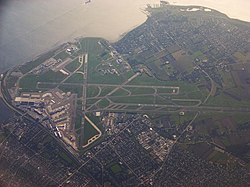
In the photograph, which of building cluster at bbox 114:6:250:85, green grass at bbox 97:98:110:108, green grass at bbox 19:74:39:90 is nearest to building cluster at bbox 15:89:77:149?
green grass at bbox 19:74:39:90

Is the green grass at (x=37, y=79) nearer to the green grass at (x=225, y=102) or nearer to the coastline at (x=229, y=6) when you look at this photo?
the green grass at (x=225, y=102)

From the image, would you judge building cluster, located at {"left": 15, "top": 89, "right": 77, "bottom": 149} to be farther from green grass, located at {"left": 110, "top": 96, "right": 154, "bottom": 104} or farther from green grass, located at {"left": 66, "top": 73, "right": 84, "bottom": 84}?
green grass, located at {"left": 110, "top": 96, "right": 154, "bottom": 104}

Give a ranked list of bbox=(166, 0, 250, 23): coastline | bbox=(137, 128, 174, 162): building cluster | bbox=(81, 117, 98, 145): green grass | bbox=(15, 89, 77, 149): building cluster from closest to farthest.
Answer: bbox=(137, 128, 174, 162): building cluster → bbox=(81, 117, 98, 145): green grass → bbox=(15, 89, 77, 149): building cluster → bbox=(166, 0, 250, 23): coastline

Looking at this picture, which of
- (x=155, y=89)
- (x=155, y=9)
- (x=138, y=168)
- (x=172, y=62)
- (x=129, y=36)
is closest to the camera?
(x=138, y=168)

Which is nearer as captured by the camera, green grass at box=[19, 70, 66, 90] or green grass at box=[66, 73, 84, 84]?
green grass at box=[19, 70, 66, 90]

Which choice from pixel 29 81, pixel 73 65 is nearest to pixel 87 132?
pixel 29 81

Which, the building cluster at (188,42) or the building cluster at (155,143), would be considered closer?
the building cluster at (155,143)

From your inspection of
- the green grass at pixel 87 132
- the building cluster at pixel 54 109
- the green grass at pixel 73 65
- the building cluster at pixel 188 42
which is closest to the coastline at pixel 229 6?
the building cluster at pixel 188 42

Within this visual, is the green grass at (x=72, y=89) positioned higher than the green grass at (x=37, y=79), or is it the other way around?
the green grass at (x=37, y=79)

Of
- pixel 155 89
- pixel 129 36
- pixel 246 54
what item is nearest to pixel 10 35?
pixel 129 36

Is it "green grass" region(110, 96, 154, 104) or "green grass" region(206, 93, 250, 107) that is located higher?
"green grass" region(110, 96, 154, 104)

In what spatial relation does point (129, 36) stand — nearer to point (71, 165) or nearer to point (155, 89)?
point (155, 89)
